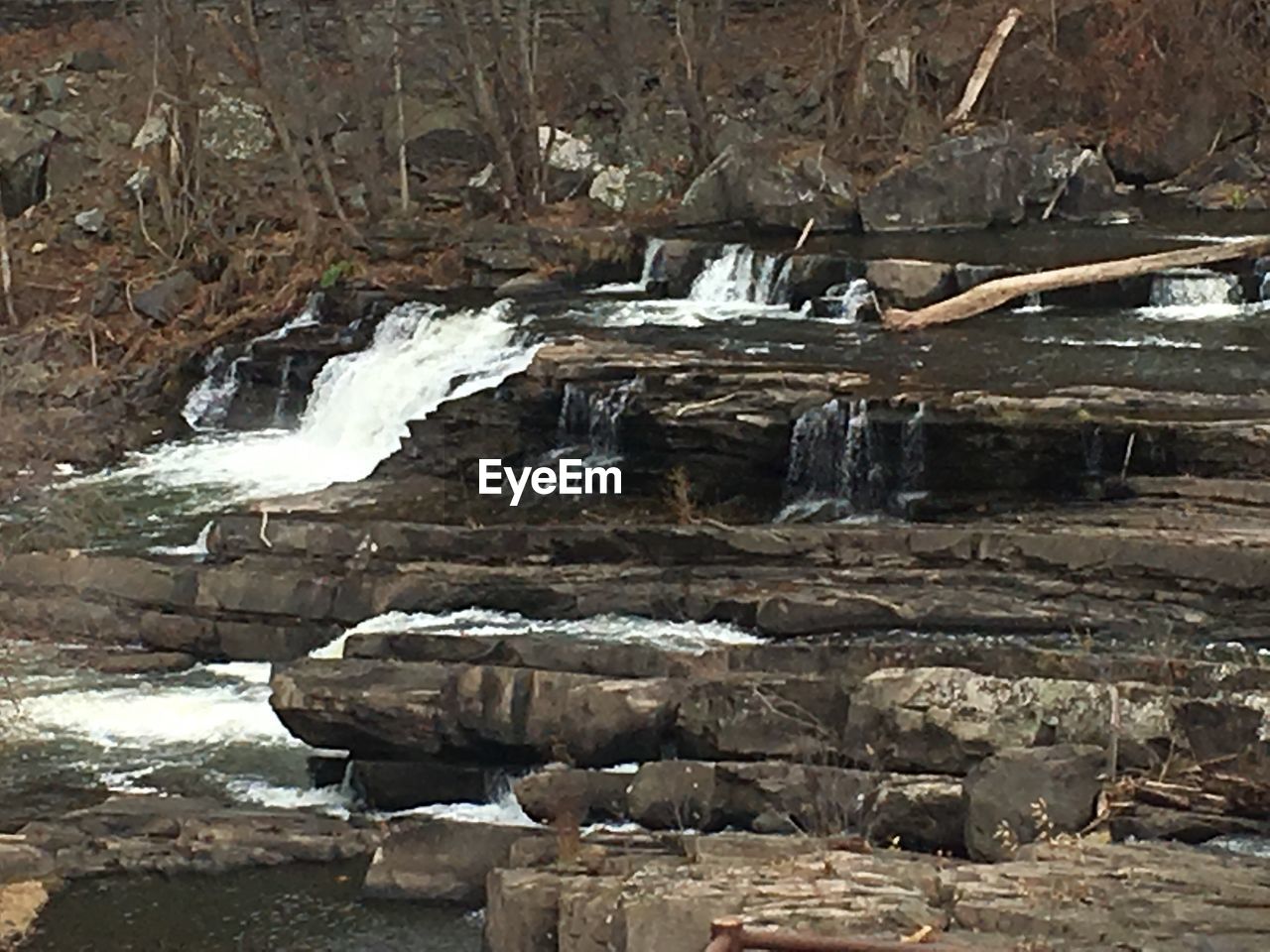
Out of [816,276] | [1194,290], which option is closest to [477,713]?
[816,276]

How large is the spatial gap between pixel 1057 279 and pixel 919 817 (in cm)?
965

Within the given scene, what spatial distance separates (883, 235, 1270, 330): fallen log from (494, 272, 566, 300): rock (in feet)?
13.6

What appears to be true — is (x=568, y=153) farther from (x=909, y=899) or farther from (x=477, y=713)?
(x=909, y=899)

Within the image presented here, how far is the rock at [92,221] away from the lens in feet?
75.9

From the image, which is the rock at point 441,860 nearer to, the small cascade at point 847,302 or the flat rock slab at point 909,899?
the flat rock slab at point 909,899

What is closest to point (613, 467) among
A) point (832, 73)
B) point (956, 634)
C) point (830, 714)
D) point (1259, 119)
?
point (956, 634)

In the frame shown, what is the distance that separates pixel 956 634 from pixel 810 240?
10.1 m

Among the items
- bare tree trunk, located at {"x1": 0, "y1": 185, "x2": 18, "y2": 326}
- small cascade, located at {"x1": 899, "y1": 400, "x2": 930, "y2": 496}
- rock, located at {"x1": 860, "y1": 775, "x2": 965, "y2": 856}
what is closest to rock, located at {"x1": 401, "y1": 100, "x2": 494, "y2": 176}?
bare tree trunk, located at {"x1": 0, "y1": 185, "x2": 18, "y2": 326}

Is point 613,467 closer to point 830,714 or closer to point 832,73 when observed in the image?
point 830,714

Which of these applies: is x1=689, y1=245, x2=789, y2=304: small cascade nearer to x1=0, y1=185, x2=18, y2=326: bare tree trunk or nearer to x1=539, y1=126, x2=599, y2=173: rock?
x1=539, y1=126, x2=599, y2=173: rock

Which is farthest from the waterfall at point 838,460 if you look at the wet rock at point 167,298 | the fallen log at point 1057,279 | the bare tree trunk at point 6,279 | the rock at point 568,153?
the bare tree trunk at point 6,279

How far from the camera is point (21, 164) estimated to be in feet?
81.3

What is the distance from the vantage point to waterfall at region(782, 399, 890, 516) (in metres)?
13.2

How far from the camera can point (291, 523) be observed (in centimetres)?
1300
